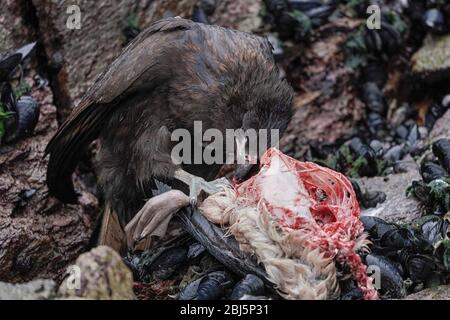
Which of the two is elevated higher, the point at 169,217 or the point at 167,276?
the point at 169,217

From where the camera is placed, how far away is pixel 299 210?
403 centimetres

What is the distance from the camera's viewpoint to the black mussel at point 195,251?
4.48 m

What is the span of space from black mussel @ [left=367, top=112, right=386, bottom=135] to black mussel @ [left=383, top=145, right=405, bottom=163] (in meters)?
0.41

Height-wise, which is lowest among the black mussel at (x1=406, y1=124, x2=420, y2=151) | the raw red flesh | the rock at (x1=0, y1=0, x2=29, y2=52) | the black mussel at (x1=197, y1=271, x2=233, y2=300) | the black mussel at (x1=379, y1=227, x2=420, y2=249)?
the black mussel at (x1=406, y1=124, x2=420, y2=151)

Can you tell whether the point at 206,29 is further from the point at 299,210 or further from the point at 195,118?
the point at 299,210

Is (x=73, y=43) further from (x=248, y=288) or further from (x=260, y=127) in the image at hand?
(x=248, y=288)

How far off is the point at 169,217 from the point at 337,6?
3298mm

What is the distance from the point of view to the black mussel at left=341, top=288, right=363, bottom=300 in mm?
3832

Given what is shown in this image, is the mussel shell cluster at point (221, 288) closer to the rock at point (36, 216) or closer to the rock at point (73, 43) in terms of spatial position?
the rock at point (36, 216)

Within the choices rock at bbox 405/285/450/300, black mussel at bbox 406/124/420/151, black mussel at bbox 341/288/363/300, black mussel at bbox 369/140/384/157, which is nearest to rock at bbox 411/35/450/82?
black mussel at bbox 406/124/420/151

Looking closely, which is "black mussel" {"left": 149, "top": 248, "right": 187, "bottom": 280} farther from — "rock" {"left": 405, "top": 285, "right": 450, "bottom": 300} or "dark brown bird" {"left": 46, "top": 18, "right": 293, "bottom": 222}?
"rock" {"left": 405, "top": 285, "right": 450, "bottom": 300}

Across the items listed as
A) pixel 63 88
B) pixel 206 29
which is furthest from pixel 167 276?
pixel 63 88

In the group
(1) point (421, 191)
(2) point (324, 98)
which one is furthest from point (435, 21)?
(1) point (421, 191)

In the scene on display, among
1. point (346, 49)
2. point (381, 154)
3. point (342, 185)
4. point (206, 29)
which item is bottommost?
point (381, 154)
